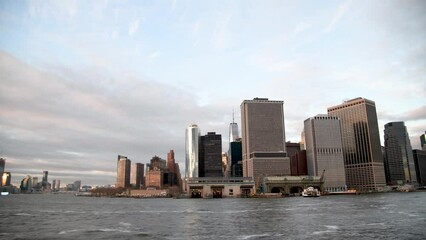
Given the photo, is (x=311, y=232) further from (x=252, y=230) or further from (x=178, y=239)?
(x=178, y=239)

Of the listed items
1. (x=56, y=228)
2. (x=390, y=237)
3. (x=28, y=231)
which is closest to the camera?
(x=390, y=237)

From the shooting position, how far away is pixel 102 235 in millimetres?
64750

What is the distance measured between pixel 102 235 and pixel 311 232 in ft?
120

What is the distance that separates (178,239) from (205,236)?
5.13 metres

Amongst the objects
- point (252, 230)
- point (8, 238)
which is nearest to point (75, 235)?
point (8, 238)

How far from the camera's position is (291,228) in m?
70.9

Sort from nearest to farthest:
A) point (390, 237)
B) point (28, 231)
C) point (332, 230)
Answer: point (390, 237) → point (332, 230) → point (28, 231)

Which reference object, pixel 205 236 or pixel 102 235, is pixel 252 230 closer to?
pixel 205 236

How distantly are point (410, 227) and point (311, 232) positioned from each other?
20.2m

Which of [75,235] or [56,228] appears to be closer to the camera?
[75,235]

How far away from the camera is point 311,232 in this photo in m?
65.1

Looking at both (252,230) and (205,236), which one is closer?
(205,236)

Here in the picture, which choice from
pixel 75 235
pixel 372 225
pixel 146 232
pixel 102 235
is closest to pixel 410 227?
pixel 372 225

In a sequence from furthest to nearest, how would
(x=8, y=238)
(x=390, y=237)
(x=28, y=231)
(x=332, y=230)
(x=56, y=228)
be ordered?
(x=56, y=228) → (x=28, y=231) → (x=332, y=230) → (x=8, y=238) → (x=390, y=237)
